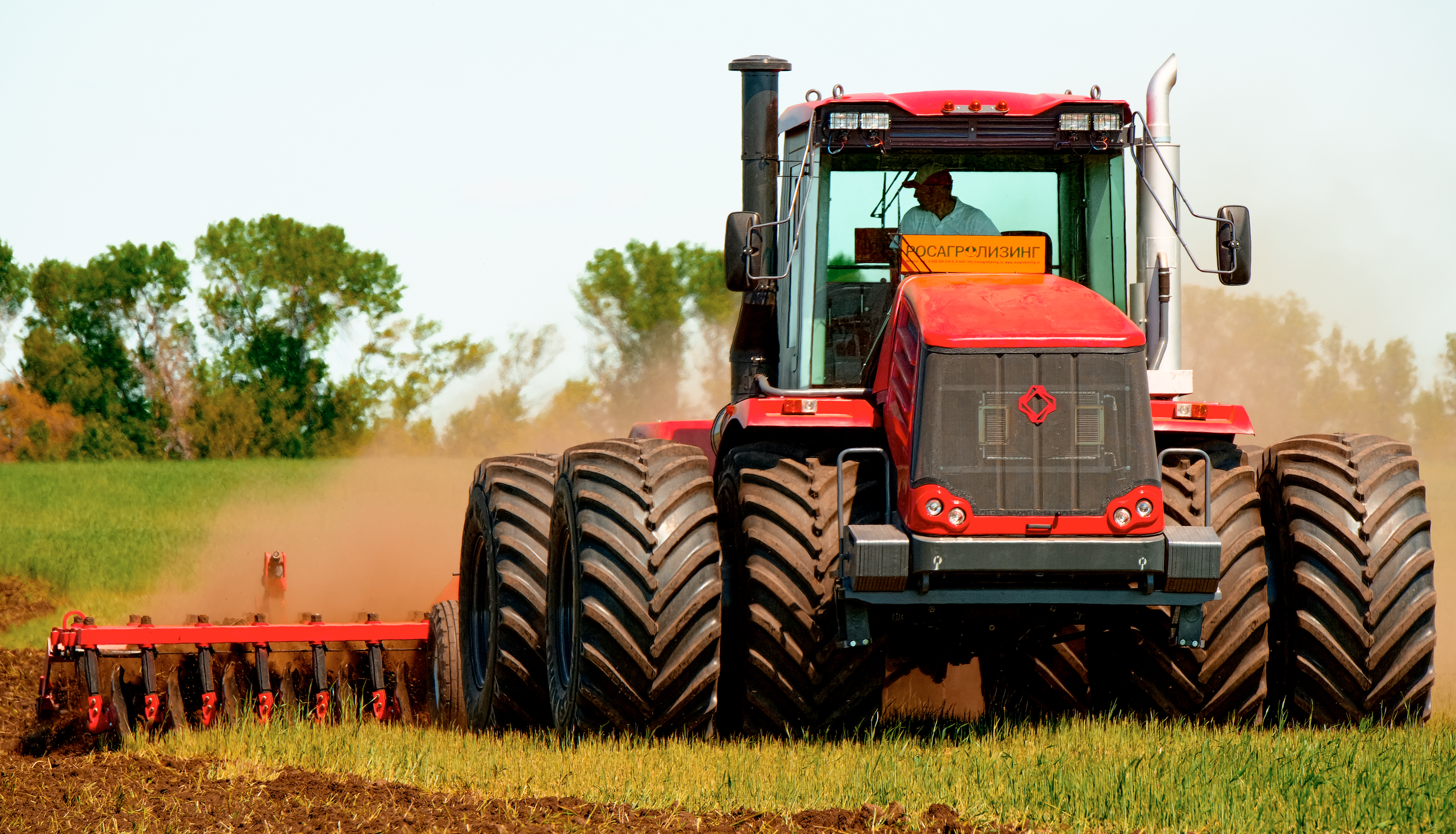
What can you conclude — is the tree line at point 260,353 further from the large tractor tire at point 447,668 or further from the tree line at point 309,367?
the large tractor tire at point 447,668

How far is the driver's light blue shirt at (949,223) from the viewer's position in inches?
351

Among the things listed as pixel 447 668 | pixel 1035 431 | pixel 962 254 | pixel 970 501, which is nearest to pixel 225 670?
pixel 447 668

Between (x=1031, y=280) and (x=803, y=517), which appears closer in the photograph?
(x=803, y=517)

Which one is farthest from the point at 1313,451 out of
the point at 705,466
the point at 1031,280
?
the point at 705,466

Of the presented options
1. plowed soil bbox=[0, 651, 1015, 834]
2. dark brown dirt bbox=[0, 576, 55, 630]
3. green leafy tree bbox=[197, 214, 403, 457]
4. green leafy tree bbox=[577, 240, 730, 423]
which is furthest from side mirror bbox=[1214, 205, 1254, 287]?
green leafy tree bbox=[197, 214, 403, 457]

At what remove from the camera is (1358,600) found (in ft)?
26.3

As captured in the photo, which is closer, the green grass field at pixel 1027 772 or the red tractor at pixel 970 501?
the green grass field at pixel 1027 772

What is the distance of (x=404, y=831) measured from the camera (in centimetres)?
640

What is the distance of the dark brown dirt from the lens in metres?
20.2

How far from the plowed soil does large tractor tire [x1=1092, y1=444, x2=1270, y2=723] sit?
Answer: 2.26 m

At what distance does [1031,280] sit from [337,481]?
32.5 m

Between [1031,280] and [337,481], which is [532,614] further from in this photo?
[337,481]

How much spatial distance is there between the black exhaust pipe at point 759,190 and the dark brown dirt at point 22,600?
12.7 metres

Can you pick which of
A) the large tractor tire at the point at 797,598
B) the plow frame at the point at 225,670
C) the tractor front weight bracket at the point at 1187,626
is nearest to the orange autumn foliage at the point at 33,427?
the plow frame at the point at 225,670
